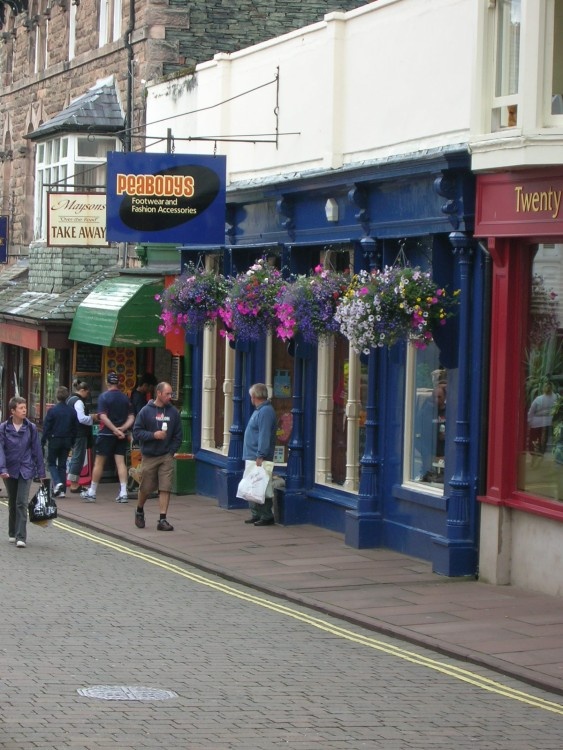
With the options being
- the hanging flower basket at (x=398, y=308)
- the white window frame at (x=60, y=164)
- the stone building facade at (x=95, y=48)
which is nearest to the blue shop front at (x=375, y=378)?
the hanging flower basket at (x=398, y=308)

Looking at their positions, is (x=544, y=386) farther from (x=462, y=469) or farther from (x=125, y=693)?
(x=125, y=693)

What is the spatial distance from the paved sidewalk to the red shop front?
1.58 feet

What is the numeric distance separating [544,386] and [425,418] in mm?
2209

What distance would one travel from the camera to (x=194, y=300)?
68.5 feet

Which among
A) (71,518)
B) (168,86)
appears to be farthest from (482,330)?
(168,86)

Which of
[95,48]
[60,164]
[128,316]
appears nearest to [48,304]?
[60,164]

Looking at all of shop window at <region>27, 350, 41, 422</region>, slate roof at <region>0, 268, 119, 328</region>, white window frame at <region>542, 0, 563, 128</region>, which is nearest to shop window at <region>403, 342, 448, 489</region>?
white window frame at <region>542, 0, 563, 128</region>

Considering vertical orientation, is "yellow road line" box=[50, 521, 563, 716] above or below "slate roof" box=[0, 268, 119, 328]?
below

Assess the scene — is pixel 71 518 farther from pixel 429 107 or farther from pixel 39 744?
pixel 39 744

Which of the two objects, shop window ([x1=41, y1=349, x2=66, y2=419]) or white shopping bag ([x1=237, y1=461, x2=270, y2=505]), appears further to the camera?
shop window ([x1=41, y1=349, x2=66, y2=419])

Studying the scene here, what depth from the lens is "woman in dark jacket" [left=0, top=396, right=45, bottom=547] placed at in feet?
57.6

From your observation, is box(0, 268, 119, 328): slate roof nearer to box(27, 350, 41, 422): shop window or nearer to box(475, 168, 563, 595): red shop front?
box(27, 350, 41, 422): shop window

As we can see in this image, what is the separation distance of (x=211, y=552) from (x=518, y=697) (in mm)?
7273

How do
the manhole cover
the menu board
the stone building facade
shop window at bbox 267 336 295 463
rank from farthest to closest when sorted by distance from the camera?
the menu board < the stone building facade < shop window at bbox 267 336 295 463 < the manhole cover
